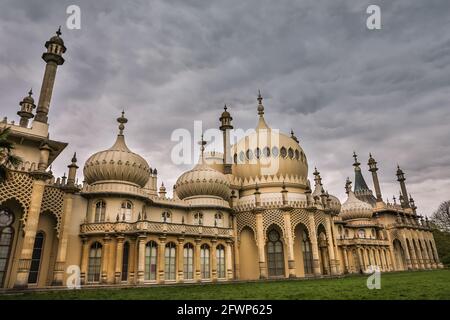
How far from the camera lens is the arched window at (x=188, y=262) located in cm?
2495

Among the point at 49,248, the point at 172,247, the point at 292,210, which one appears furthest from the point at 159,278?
the point at 292,210

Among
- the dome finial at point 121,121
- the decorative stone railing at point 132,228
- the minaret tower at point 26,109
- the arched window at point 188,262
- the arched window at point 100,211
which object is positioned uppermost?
the minaret tower at point 26,109

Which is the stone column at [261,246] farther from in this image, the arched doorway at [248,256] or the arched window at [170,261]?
the arched window at [170,261]

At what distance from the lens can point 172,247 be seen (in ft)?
80.9

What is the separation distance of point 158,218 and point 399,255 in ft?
133

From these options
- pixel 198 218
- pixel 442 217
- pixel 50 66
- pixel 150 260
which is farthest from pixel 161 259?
pixel 442 217

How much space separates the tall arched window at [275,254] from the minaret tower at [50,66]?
22097 millimetres

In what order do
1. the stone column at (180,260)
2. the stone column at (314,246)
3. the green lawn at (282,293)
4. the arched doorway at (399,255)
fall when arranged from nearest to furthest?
the green lawn at (282,293)
the stone column at (180,260)
the stone column at (314,246)
the arched doorway at (399,255)

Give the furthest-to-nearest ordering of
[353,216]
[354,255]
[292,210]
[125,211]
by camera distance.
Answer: [353,216], [354,255], [292,210], [125,211]

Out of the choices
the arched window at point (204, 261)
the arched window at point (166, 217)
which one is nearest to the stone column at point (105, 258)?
the arched window at point (166, 217)

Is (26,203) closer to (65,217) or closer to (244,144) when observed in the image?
(65,217)

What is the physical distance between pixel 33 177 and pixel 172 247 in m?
10.9

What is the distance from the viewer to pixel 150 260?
2316cm

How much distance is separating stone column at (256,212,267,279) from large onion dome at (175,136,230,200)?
396 centimetres
